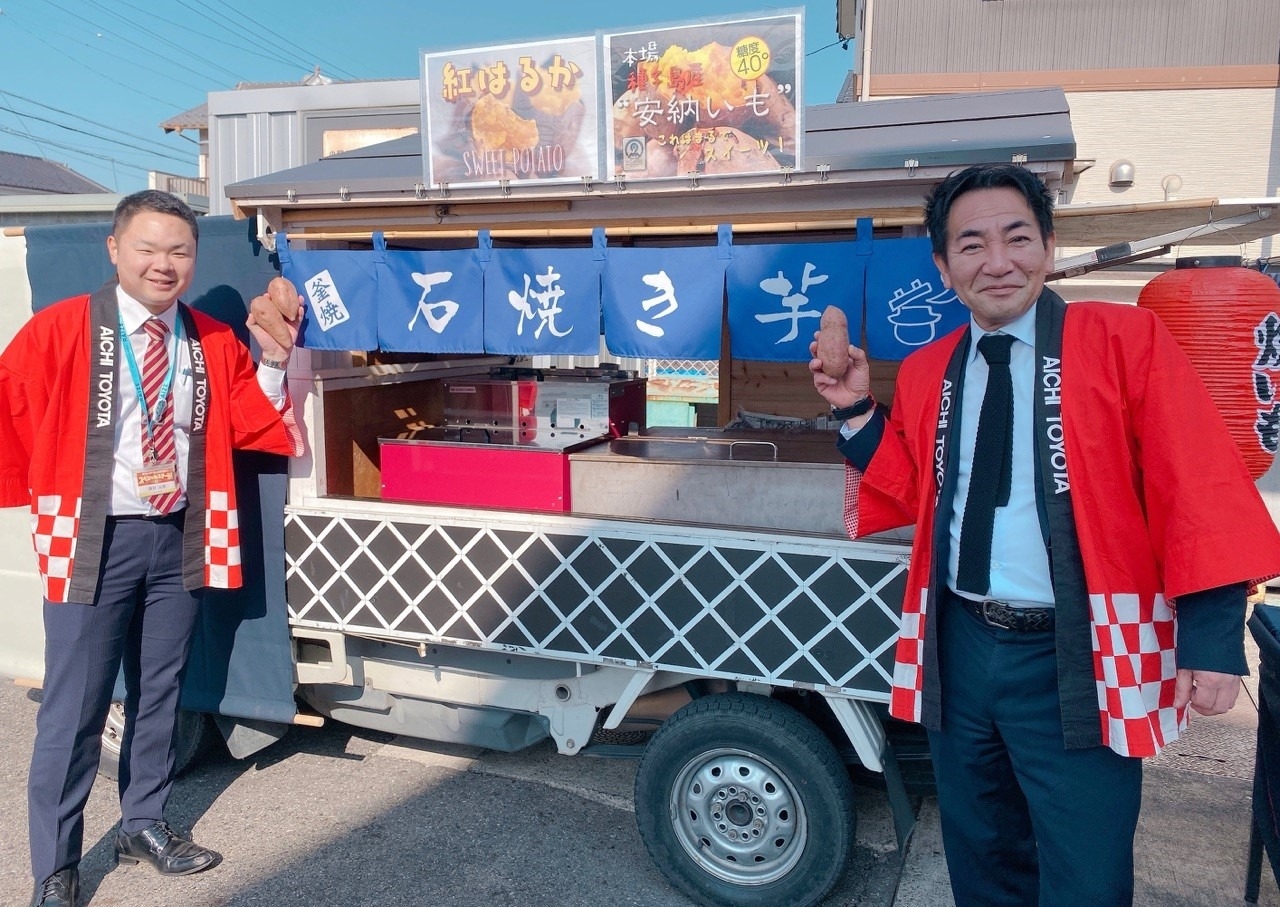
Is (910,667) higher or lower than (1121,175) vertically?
lower

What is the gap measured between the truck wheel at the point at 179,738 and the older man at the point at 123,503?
789 millimetres

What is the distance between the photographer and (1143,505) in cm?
216

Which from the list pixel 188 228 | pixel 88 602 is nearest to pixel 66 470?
pixel 88 602

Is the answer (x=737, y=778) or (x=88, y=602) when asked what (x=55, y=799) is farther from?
(x=737, y=778)

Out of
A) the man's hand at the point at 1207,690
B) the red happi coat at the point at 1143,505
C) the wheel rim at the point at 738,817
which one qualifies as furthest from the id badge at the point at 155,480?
the man's hand at the point at 1207,690

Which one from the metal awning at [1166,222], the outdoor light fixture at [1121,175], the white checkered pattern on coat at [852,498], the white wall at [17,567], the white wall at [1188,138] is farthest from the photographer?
the outdoor light fixture at [1121,175]

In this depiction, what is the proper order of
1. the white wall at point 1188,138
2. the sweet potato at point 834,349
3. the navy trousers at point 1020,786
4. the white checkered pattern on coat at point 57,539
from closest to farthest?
1. the navy trousers at point 1020,786
2. the sweet potato at point 834,349
3. the white checkered pattern on coat at point 57,539
4. the white wall at point 1188,138

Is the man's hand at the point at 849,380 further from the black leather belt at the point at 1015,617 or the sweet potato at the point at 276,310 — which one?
the sweet potato at the point at 276,310

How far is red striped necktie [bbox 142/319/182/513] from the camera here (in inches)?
137

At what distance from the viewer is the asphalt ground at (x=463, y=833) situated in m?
3.62

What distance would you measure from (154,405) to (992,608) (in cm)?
320

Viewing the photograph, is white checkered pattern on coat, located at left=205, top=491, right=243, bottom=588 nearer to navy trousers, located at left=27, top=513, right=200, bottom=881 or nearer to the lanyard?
navy trousers, located at left=27, top=513, right=200, bottom=881

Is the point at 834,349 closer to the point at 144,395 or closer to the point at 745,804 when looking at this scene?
the point at 745,804

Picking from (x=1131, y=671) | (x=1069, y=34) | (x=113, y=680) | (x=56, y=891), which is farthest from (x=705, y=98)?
(x=1069, y=34)
